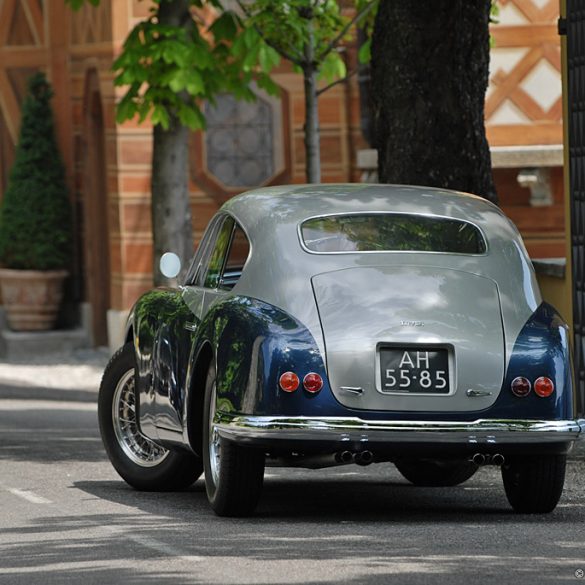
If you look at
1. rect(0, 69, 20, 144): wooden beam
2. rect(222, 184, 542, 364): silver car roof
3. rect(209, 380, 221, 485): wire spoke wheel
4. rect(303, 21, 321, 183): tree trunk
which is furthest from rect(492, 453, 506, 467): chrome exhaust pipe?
rect(0, 69, 20, 144): wooden beam

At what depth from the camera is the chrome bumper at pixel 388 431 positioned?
924 centimetres

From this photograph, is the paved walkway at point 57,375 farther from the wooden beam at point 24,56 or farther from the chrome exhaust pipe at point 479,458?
the chrome exhaust pipe at point 479,458

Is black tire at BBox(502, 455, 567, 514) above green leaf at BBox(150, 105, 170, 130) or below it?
below

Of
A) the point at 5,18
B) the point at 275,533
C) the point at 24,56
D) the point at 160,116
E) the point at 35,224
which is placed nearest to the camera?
the point at 275,533

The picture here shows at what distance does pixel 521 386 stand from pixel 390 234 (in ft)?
3.77

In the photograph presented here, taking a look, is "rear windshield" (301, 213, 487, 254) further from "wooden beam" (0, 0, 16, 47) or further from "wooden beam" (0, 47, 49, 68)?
"wooden beam" (0, 0, 16, 47)

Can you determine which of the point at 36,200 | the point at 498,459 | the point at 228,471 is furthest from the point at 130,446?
the point at 36,200

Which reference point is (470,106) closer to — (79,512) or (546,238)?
(79,512)

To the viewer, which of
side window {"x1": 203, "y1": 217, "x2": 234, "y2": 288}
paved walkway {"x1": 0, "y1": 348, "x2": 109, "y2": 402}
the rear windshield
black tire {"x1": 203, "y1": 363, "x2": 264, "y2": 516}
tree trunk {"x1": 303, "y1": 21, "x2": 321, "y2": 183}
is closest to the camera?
black tire {"x1": 203, "y1": 363, "x2": 264, "y2": 516}

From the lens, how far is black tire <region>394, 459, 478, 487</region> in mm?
11547

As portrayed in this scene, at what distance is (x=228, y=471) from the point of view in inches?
377

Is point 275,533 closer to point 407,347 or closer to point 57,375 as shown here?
point 407,347

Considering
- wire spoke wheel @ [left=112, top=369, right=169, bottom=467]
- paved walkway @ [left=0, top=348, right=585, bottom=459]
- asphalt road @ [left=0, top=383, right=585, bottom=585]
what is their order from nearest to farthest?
asphalt road @ [left=0, top=383, right=585, bottom=585] < wire spoke wheel @ [left=112, top=369, right=169, bottom=467] < paved walkway @ [left=0, top=348, right=585, bottom=459]

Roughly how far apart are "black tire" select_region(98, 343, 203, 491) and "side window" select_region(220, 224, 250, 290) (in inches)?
49.0
